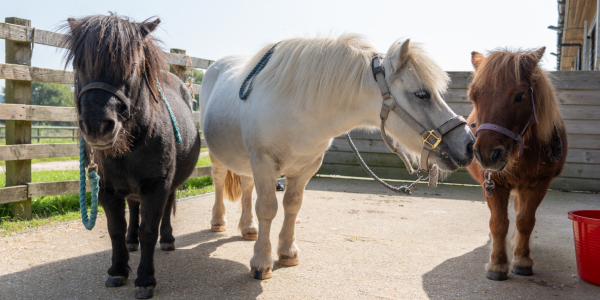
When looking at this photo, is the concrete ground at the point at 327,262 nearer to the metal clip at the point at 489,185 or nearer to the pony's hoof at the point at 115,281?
the pony's hoof at the point at 115,281

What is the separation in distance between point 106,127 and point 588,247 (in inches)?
123

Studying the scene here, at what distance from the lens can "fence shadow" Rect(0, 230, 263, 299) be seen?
2.48 m

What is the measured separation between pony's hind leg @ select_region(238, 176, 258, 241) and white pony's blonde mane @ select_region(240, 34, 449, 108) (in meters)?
1.38

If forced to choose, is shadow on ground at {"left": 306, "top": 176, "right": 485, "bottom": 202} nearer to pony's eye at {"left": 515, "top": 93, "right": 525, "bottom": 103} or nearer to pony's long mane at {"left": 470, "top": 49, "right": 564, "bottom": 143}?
pony's long mane at {"left": 470, "top": 49, "right": 564, "bottom": 143}

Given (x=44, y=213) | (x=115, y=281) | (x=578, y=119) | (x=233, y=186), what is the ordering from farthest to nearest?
(x=578, y=119), (x=44, y=213), (x=233, y=186), (x=115, y=281)

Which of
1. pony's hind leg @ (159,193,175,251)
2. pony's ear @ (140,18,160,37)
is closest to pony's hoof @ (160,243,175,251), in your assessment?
pony's hind leg @ (159,193,175,251)

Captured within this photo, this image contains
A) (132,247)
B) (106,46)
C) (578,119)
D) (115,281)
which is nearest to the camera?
(106,46)

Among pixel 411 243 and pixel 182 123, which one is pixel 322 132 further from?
pixel 411 243

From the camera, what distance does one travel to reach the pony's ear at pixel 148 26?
2.46 metres

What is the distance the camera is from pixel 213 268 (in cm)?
304

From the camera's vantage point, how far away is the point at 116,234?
2555 mm

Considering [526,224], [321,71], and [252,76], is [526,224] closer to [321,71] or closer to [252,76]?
[321,71]

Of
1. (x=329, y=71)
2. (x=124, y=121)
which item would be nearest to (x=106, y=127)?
(x=124, y=121)

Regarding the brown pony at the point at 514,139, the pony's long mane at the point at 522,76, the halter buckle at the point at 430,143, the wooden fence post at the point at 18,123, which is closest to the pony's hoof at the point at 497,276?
the brown pony at the point at 514,139
